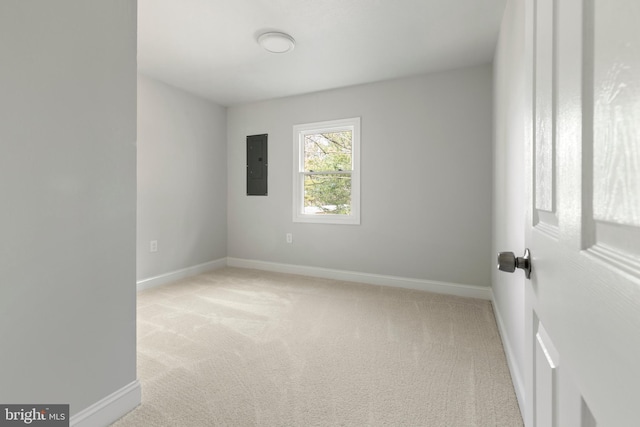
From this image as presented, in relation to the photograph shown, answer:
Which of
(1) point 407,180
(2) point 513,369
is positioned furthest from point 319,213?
(2) point 513,369

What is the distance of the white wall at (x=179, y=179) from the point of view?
3527mm

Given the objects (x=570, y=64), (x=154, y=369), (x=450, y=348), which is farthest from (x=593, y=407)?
(x=154, y=369)

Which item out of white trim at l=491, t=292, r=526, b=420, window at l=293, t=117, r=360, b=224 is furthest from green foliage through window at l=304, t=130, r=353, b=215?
white trim at l=491, t=292, r=526, b=420

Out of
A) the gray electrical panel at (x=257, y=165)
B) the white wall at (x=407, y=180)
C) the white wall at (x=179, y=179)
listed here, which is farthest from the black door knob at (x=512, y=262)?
the gray electrical panel at (x=257, y=165)

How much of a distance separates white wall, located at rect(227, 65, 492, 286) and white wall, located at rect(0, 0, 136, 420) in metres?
2.68

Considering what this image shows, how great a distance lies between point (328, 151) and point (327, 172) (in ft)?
0.93

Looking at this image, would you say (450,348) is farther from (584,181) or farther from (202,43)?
(202,43)

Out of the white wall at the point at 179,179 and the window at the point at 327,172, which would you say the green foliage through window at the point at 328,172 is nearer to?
the window at the point at 327,172

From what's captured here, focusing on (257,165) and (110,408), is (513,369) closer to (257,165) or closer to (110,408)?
(110,408)

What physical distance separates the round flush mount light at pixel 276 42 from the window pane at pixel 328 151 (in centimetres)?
137

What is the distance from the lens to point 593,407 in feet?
1.27

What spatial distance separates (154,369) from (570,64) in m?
2.28

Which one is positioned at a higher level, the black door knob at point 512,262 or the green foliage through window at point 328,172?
the green foliage through window at point 328,172

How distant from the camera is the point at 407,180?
351cm
